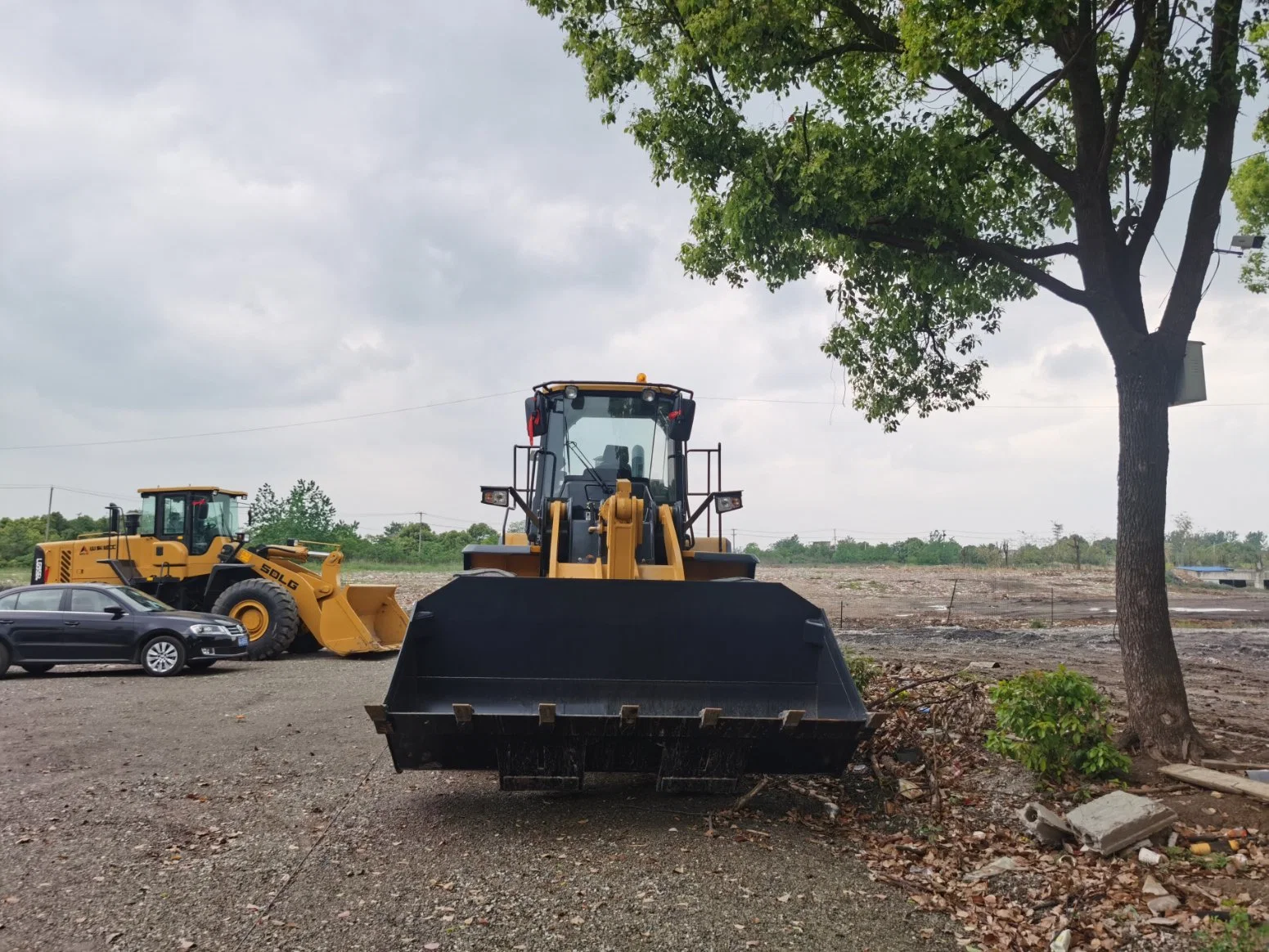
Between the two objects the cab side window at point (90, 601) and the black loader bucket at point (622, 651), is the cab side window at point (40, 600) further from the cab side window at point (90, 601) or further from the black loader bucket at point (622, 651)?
the black loader bucket at point (622, 651)

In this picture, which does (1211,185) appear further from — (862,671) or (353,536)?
(353,536)

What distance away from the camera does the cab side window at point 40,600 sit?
14.7 m

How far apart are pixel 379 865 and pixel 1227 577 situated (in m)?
50.1

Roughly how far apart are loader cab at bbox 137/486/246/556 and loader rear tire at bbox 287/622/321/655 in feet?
8.61

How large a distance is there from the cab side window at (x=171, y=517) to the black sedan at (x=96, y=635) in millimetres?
3763

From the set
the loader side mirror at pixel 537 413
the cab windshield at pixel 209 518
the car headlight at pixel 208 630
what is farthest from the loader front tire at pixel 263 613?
the loader side mirror at pixel 537 413

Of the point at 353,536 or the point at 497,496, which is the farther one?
the point at 353,536

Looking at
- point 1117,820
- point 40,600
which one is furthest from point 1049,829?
point 40,600

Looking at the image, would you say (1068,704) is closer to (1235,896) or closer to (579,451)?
(1235,896)

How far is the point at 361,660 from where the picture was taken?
55.0 ft


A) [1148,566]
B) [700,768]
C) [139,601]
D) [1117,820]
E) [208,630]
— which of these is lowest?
[1117,820]

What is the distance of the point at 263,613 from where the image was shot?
16641 millimetres

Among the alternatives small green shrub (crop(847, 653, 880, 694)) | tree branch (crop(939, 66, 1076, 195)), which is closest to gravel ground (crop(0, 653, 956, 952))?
small green shrub (crop(847, 653, 880, 694))

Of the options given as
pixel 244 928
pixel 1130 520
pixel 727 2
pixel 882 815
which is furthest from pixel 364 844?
pixel 727 2
